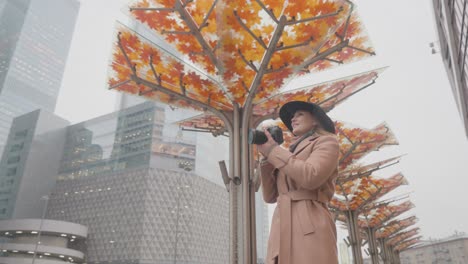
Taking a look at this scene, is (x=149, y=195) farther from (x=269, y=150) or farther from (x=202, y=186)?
(x=269, y=150)

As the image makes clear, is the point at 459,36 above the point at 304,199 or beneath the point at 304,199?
above

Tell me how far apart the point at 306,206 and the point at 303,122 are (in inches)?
21.5

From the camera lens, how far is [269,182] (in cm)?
210

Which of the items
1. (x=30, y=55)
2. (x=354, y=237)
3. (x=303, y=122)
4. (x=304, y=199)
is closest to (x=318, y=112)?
(x=303, y=122)

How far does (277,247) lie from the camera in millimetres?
1749

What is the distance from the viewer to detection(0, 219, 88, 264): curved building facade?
3341 cm

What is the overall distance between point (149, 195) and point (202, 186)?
7452 mm

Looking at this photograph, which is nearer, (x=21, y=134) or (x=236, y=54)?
(x=236, y=54)

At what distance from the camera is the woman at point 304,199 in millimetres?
1697

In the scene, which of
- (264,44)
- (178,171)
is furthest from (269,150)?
(178,171)

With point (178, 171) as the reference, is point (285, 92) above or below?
below

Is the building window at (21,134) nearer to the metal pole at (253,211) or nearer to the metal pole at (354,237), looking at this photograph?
the metal pole at (354,237)

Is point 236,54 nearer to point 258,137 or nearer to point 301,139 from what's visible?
point 301,139

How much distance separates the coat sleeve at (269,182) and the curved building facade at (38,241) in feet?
117
